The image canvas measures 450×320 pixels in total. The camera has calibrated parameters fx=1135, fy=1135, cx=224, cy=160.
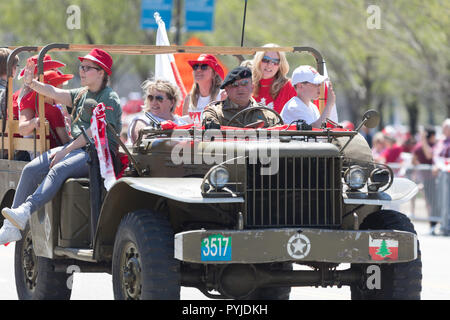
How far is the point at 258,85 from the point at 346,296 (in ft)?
7.11

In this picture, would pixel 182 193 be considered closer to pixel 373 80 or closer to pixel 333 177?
pixel 333 177

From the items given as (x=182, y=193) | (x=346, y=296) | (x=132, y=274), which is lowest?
(x=346, y=296)

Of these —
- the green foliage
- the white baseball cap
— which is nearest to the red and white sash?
the white baseball cap

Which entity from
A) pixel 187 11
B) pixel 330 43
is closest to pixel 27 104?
pixel 187 11

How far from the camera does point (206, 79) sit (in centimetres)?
1102

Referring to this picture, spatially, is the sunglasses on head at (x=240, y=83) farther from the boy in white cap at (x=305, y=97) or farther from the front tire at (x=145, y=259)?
the front tire at (x=145, y=259)

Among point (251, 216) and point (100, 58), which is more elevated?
point (100, 58)

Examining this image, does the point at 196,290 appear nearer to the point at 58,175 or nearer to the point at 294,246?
the point at 58,175

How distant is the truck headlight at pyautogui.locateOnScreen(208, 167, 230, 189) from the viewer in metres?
7.33

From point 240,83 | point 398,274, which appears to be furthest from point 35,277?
point 398,274

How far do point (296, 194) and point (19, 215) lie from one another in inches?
98.2

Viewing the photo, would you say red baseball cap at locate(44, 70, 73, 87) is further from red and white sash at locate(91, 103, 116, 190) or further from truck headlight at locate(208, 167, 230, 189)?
truck headlight at locate(208, 167, 230, 189)

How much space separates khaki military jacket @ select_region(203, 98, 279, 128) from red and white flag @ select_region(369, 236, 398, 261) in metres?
1.72
